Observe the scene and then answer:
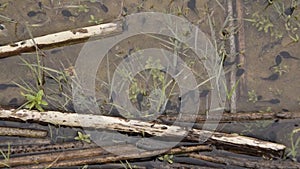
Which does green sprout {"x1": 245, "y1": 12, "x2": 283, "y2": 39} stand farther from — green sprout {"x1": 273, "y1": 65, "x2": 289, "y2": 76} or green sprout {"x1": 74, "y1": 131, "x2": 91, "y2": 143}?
green sprout {"x1": 74, "y1": 131, "x2": 91, "y2": 143}

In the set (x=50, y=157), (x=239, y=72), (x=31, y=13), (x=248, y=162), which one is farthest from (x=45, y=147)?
(x=239, y=72)

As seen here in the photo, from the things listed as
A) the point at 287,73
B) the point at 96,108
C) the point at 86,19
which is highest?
the point at 86,19

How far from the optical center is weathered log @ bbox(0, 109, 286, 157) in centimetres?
326

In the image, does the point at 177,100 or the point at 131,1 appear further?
the point at 131,1

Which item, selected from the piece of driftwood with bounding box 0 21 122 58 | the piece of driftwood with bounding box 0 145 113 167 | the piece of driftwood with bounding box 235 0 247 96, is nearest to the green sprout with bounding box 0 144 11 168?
the piece of driftwood with bounding box 0 145 113 167

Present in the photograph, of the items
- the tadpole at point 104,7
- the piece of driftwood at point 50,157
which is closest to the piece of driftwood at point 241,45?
the tadpole at point 104,7

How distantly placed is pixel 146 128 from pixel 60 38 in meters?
1.06

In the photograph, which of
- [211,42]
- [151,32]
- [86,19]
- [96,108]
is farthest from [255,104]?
[86,19]

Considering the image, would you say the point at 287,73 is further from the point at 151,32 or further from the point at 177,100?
the point at 151,32

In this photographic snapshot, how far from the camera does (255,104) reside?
3629mm

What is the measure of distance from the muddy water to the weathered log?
0.20m

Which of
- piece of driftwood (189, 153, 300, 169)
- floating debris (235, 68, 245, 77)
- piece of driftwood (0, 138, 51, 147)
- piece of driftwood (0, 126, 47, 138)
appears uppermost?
floating debris (235, 68, 245, 77)

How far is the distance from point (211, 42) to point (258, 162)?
43.7 inches

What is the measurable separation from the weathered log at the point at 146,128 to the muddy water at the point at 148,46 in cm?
20
